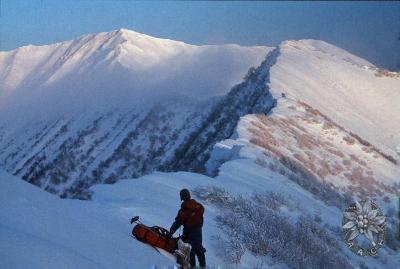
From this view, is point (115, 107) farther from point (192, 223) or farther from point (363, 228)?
point (192, 223)

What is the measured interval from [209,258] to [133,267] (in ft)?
12.0

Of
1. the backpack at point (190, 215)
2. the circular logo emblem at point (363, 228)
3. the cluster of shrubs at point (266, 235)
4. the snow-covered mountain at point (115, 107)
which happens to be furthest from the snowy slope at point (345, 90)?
the backpack at point (190, 215)

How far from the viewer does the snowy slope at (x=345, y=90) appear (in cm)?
4478

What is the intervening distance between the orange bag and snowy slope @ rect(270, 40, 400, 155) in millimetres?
32847

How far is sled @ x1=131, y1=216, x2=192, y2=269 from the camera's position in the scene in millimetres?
8875

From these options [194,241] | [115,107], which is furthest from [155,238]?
[115,107]

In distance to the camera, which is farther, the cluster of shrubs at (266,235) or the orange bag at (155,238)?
the cluster of shrubs at (266,235)

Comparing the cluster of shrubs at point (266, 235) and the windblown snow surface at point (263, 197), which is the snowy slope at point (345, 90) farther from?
the cluster of shrubs at point (266, 235)

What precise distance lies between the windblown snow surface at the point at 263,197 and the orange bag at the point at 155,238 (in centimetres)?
35

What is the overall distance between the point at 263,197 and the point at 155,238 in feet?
30.1

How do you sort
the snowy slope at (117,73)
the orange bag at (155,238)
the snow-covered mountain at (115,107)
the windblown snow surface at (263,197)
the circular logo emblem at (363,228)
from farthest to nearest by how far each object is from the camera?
1. the snowy slope at (117,73)
2. the snow-covered mountain at (115,107)
3. the circular logo emblem at (363,228)
4. the orange bag at (155,238)
5. the windblown snow surface at (263,197)

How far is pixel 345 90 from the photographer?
Answer: 184 ft

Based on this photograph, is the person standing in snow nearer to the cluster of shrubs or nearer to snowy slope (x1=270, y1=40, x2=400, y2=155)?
the cluster of shrubs

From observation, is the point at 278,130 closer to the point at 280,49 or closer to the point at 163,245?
the point at 163,245
